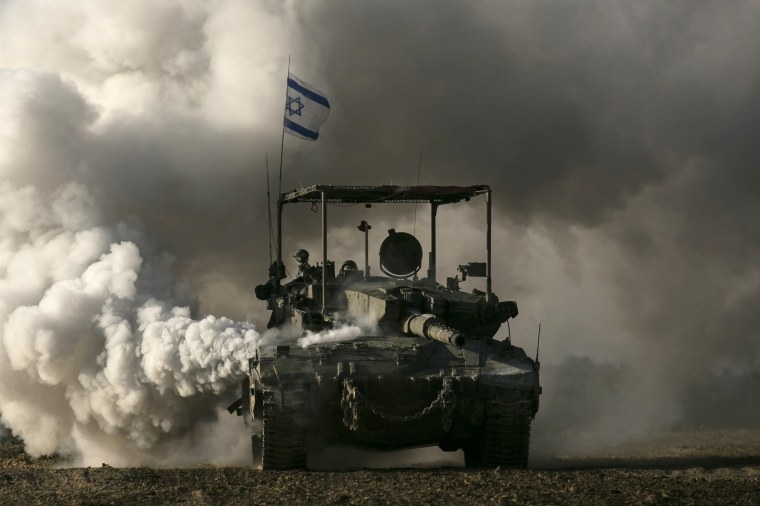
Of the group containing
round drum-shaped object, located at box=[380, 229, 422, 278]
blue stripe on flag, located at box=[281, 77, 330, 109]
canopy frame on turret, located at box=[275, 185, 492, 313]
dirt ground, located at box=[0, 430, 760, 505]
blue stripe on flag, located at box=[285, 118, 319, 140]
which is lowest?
dirt ground, located at box=[0, 430, 760, 505]

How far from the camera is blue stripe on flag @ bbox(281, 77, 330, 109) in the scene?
26.1 meters

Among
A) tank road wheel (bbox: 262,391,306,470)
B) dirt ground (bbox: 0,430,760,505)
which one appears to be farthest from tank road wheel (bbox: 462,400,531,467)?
tank road wheel (bbox: 262,391,306,470)

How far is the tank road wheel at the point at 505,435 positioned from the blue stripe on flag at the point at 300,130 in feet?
36.2

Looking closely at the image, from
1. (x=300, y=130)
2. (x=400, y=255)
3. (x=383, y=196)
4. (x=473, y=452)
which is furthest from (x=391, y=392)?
(x=300, y=130)

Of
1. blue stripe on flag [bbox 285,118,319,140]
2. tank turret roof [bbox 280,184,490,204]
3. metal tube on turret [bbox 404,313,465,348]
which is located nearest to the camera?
metal tube on turret [bbox 404,313,465,348]

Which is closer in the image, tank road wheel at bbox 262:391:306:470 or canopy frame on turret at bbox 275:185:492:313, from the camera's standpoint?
tank road wheel at bbox 262:391:306:470

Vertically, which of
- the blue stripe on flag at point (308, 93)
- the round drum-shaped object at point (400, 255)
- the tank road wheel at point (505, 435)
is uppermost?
the blue stripe on flag at point (308, 93)

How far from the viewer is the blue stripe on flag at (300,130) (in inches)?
1024

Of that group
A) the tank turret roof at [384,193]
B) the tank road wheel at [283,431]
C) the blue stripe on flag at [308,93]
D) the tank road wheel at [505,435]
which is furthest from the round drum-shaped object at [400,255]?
the tank road wheel at [283,431]

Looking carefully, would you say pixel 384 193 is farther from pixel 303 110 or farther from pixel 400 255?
pixel 303 110

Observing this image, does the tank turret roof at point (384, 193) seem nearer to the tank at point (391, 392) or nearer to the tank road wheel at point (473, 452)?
the tank at point (391, 392)

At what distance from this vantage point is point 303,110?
26.4 meters

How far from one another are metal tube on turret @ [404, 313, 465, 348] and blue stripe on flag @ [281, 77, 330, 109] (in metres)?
8.78

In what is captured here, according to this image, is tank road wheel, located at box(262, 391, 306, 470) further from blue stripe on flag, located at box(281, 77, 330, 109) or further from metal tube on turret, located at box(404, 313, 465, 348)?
blue stripe on flag, located at box(281, 77, 330, 109)
